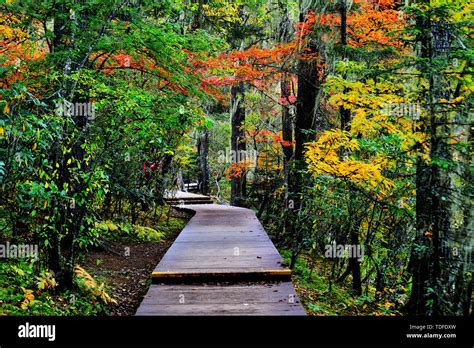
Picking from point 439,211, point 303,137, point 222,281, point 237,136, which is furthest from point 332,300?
point 237,136

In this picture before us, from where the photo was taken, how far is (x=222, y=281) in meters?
5.75

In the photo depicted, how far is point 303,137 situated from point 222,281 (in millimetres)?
5459

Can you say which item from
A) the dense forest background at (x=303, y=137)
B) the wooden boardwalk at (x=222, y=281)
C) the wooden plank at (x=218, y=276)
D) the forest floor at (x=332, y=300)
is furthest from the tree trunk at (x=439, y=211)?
the wooden plank at (x=218, y=276)

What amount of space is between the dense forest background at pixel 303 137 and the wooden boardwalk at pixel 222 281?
2.71 ft

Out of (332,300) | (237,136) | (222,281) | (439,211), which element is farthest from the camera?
(237,136)

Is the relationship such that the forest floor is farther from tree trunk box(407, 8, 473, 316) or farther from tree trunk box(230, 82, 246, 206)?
tree trunk box(230, 82, 246, 206)

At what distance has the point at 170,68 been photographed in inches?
293

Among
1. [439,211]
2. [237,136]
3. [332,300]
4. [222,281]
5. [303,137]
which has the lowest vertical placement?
[332,300]

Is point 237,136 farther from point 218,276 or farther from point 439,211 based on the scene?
point 439,211

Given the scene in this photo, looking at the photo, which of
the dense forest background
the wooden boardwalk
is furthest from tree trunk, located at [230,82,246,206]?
the wooden boardwalk

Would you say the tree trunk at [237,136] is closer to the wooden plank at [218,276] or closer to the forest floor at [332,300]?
the forest floor at [332,300]

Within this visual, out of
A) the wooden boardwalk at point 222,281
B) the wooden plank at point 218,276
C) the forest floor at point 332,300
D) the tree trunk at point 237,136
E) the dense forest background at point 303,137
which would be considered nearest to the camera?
the wooden boardwalk at point 222,281

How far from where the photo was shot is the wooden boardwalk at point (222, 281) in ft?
14.9
